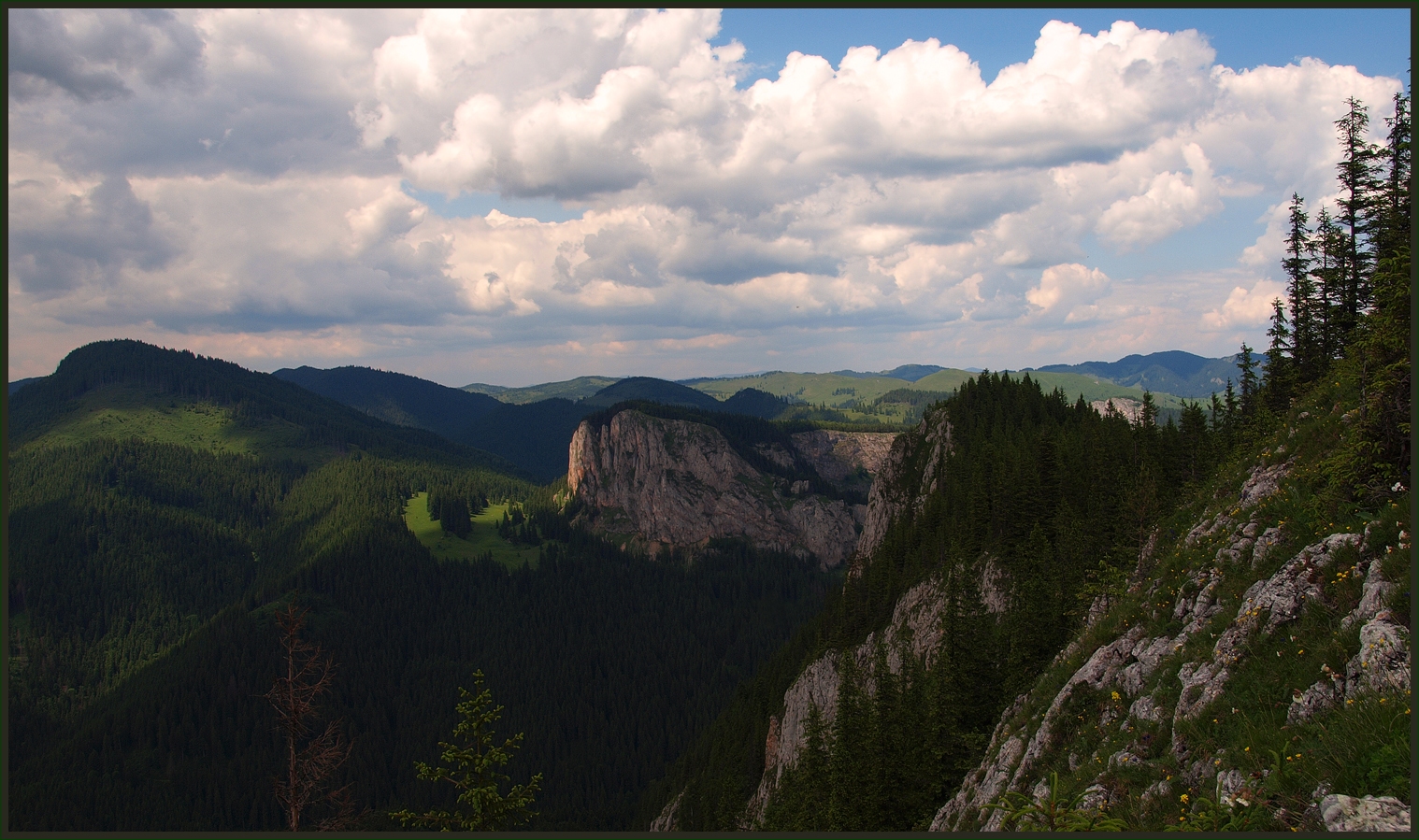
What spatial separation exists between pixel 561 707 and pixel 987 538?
15041 cm

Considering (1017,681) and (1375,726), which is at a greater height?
(1375,726)

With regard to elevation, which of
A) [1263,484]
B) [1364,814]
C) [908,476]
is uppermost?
[1263,484]

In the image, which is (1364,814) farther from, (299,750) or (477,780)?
(299,750)

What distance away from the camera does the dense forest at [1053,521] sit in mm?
21469

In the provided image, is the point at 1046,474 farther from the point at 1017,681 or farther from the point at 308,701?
the point at 308,701

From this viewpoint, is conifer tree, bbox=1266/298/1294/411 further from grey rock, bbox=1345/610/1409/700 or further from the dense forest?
grey rock, bbox=1345/610/1409/700

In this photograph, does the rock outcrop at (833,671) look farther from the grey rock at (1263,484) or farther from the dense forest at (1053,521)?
the grey rock at (1263,484)

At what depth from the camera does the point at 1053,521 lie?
65.2 m

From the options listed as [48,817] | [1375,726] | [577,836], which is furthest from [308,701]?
[48,817]

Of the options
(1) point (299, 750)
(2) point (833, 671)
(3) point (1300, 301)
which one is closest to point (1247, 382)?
(3) point (1300, 301)

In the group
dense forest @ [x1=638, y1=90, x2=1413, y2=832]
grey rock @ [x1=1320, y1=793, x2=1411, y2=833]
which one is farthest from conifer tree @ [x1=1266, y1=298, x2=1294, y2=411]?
grey rock @ [x1=1320, y1=793, x2=1411, y2=833]

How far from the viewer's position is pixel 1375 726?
37.6 feet

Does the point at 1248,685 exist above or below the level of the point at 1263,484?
below

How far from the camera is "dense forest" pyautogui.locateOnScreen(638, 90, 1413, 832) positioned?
70.4 feet
